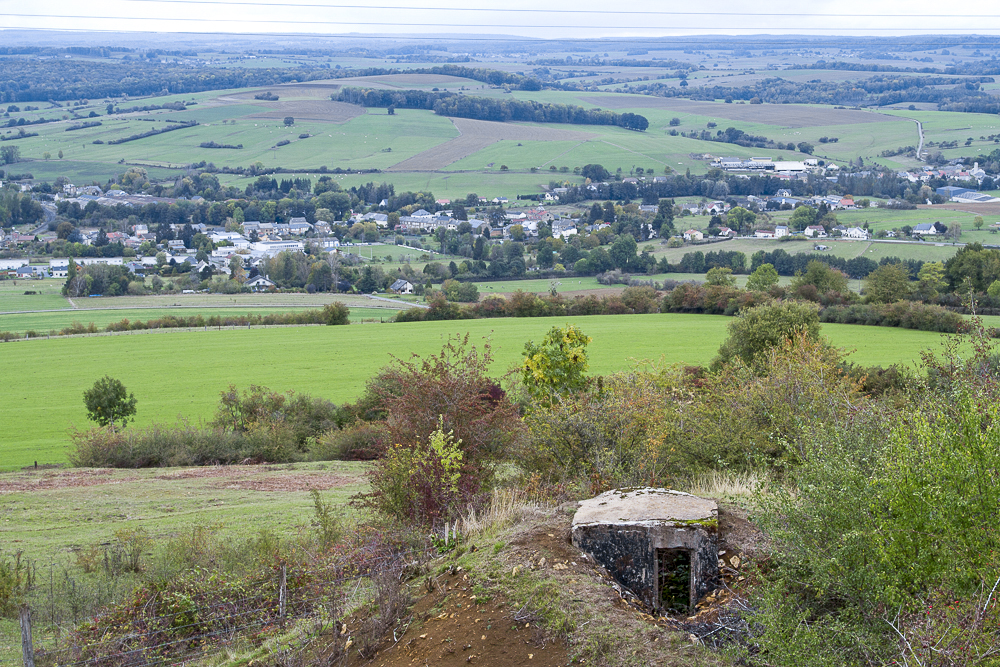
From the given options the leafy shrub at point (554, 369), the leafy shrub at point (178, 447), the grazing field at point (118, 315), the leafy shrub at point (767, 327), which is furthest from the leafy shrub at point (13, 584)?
the grazing field at point (118, 315)

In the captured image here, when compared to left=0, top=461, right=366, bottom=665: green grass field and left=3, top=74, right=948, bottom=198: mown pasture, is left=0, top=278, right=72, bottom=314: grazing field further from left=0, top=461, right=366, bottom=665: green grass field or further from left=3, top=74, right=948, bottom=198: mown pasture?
left=3, top=74, right=948, bottom=198: mown pasture

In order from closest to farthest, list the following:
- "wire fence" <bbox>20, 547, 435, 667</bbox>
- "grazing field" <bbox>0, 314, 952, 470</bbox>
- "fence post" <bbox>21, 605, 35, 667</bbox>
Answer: "fence post" <bbox>21, 605, 35, 667</bbox>, "wire fence" <bbox>20, 547, 435, 667</bbox>, "grazing field" <bbox>0, 314, 952, 470</bbox>

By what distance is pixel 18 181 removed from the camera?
171375 mm

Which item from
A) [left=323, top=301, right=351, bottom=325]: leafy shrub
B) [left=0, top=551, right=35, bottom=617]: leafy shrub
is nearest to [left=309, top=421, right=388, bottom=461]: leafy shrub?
[left=0, top=551, right=35, bottom=617]: leafy shrub

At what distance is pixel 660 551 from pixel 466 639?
9.32 feet

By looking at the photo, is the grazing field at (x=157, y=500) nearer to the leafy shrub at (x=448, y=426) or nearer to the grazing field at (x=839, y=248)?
the leafy shrub at (x=448, y=426)

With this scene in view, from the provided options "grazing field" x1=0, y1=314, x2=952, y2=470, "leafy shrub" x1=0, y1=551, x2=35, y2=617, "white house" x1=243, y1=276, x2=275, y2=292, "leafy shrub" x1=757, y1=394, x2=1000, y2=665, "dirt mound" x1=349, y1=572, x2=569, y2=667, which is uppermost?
"leafy shrub" x1=757, y1=394, x2=1000, y2=665

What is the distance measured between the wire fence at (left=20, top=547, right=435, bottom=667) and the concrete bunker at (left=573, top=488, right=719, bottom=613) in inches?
116

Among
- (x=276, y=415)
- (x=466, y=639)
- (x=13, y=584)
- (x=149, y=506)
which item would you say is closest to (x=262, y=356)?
(x=276, y=415)

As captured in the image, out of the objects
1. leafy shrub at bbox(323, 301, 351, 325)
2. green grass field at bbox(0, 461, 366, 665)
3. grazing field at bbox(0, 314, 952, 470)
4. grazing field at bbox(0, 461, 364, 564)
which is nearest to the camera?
green grass field at bbox(0, 461, 366, 665)

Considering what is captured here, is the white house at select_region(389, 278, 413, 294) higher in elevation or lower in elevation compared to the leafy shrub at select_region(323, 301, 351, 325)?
lower

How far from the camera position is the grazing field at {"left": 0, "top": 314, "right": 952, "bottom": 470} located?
1732 inches

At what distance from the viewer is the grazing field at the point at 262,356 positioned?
44000 mm

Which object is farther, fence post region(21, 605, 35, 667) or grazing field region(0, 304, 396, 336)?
grazing field region(0, 304, 396, 336)
